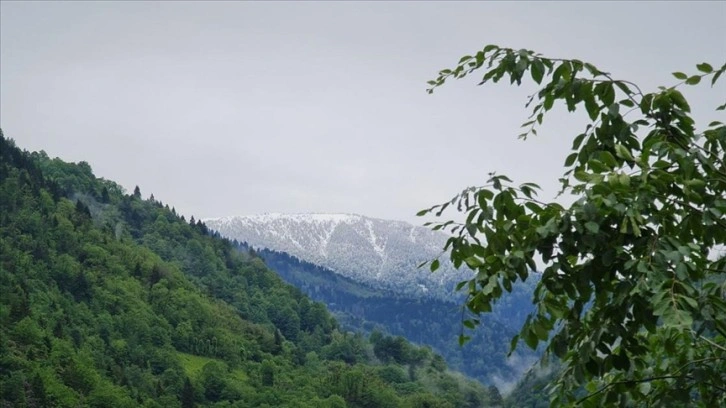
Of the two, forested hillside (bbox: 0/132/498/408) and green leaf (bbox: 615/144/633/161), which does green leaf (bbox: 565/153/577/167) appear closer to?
green leaf (bbox: 615/144/633/161)

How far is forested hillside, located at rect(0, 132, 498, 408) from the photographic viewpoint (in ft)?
352

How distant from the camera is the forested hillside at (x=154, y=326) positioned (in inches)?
4227

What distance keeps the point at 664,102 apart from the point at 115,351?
120 m

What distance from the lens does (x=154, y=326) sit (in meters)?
129

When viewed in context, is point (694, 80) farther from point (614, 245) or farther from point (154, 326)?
point (154, 326)

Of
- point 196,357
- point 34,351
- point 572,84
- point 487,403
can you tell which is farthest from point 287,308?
point 572,84

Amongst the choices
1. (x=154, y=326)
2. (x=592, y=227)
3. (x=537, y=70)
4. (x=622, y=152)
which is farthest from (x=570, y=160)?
(x=154, y=326)

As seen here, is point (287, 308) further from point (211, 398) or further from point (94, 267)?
point (211, 398)

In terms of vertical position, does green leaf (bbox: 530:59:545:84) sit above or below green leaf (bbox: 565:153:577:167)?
above

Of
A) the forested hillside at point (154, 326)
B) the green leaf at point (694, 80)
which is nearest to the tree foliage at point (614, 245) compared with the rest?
the green leaf at point (694, 80)

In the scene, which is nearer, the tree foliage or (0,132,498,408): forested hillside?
the tree foliage

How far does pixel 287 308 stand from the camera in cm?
15700

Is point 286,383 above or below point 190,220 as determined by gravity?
below

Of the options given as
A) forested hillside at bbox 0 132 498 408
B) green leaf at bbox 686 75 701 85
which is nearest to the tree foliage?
green leaf at bbox 686 75 701 85
